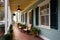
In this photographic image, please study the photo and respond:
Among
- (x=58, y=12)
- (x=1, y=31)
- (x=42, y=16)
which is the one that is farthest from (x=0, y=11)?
(x=42, y=16)

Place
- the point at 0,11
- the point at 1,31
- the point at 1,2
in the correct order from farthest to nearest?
the point at 1,31 → the point at 0,11 → the point at 1,2

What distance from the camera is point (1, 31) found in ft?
18.8

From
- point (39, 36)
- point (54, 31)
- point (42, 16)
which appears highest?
point (42, 16)

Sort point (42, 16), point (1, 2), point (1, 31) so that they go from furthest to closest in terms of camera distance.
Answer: point (42, 16)
point (1, 31)
point (1, 2)

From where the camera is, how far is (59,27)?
5465 mm

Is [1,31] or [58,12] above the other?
[58,12]

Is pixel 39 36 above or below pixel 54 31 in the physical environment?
below

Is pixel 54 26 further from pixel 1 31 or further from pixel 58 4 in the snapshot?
pixel 1 31

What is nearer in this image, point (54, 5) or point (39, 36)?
point (54, 5)

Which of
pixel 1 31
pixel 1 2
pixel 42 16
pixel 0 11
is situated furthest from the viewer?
pixel 42 16

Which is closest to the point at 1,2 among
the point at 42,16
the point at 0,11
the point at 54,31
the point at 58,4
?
the point at 0,11

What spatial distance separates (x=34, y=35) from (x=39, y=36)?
0.37 m

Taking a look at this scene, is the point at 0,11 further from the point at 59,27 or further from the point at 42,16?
the point at 42,16

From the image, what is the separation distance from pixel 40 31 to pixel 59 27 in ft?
10.4
